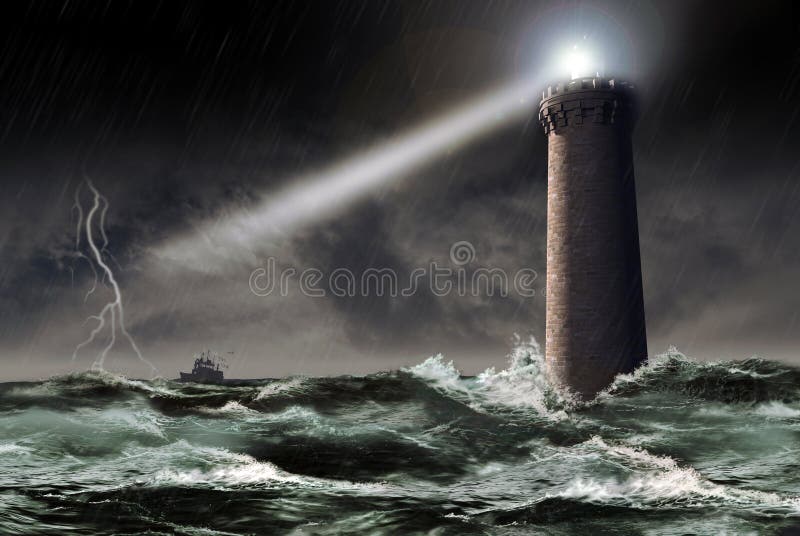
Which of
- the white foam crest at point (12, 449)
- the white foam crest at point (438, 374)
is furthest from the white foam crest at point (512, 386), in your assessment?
the white foam crest at point (12, 449)

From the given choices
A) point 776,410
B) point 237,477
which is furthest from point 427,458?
point 776,410

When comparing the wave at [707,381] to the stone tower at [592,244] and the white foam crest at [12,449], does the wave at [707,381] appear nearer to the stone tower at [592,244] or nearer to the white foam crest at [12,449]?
the stone tower at [592,244]

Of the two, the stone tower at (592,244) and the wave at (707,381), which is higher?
the stone tower at (592,244)

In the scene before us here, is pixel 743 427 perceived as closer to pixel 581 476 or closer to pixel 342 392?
pixel 581 476

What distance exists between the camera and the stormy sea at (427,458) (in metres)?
11.8

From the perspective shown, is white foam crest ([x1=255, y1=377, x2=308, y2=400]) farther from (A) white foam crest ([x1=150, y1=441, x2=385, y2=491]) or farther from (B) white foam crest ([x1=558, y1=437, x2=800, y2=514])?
(B) white foam crest ([x1=558, y1=437, x2=800, y2=514])

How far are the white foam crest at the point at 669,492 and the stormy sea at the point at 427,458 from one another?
0.22ft

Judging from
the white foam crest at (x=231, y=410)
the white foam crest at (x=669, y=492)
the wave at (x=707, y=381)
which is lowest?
the white foam crest at (x=669, y=492)

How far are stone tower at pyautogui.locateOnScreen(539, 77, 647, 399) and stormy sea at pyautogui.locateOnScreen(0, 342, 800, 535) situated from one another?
53.1 inches

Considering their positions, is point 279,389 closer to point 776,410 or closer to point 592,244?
point 592,244

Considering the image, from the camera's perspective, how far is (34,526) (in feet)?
35.8

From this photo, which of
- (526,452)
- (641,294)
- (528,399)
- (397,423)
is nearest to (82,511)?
(526,452)

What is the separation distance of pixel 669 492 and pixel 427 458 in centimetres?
698

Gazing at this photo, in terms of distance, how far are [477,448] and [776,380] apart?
18.6 meters
